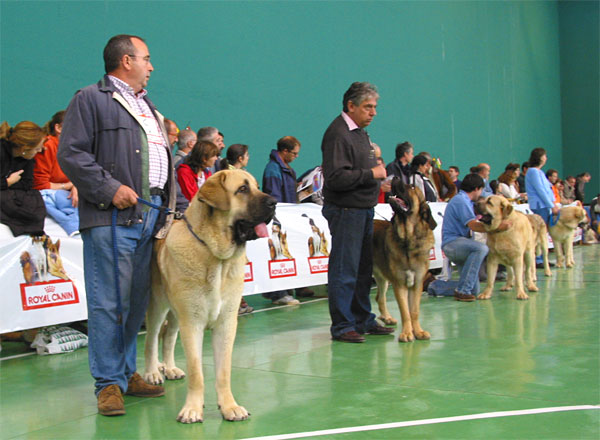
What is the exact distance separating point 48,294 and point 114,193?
239 cm

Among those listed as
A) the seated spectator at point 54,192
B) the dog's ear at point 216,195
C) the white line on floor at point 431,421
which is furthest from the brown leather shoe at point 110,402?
the seated spectator at point 54,192

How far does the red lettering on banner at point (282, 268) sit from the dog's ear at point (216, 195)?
410 centimetres

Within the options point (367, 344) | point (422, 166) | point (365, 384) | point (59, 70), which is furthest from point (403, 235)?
point (59, 70)

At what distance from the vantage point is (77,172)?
3275 millimetres

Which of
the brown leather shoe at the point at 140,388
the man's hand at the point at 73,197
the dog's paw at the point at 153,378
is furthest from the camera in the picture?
the man's hand at the point at 73,197

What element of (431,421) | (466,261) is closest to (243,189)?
(431,421)

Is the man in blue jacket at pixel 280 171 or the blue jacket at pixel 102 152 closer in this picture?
the blue jacket at pixel 102 152

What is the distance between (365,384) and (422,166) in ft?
19.8

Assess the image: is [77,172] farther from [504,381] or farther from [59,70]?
[59,70]

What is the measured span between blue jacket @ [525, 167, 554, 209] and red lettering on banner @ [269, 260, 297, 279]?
4.39 meters

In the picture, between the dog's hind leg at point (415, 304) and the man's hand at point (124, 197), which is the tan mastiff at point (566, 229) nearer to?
the dog's hind leg at point (415, 304)

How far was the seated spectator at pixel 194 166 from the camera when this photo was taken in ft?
20.3

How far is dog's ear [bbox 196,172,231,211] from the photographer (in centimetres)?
315

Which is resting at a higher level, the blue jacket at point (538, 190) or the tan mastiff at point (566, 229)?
the blue jacket at point (538, 190)
